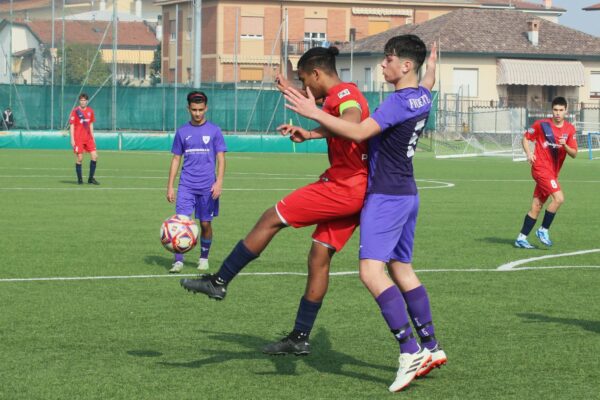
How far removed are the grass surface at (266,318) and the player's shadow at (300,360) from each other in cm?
2

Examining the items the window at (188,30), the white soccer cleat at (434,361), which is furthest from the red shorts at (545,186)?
the window at (188,30)

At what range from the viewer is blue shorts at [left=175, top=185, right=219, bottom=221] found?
13711mm

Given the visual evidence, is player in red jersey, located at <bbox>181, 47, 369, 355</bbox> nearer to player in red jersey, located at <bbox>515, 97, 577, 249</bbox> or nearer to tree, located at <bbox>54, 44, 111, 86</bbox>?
player in red jersey, located at <bbox>515, 97, 577, 249</bbox>

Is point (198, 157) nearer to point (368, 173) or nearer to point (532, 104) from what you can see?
point (368, 173)

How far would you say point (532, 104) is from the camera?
268ft

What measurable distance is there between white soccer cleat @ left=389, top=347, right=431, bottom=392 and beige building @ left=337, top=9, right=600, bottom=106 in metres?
67.8

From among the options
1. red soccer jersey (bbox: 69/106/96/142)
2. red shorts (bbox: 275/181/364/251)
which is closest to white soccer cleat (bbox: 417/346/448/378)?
red shorts (bbox: 275/181/364/251)

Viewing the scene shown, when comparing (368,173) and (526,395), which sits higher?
(368,173)

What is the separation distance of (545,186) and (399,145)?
9263 mm

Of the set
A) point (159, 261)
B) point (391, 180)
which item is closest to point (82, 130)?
point (159, 261)

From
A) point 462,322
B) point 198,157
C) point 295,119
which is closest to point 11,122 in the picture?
point 295,119

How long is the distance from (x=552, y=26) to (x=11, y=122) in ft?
146

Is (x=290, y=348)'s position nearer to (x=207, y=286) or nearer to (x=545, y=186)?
(x=207, y=286)

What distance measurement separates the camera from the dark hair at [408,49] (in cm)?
770
